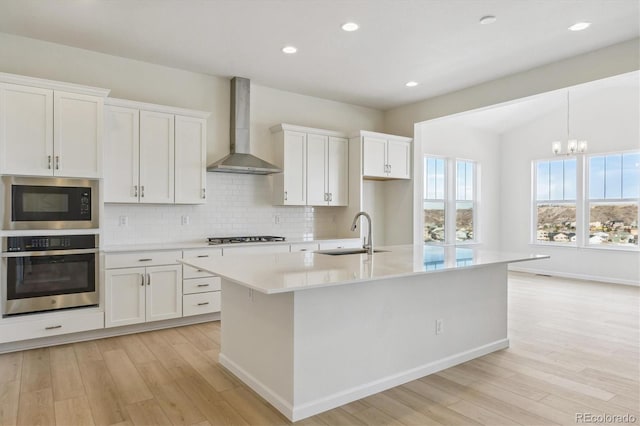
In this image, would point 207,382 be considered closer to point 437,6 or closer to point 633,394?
point 633,394

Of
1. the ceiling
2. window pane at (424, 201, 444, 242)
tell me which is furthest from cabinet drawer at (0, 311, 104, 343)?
window pane at (424, 201, 444, 242)

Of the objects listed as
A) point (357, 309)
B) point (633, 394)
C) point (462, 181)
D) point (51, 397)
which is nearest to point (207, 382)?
point (51, 397)

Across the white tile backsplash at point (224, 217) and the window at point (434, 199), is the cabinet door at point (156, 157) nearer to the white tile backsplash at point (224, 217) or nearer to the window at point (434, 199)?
the white tile backsplash at point (224, 217)

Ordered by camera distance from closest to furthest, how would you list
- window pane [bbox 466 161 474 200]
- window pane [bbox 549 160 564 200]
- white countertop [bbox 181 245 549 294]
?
white countertop [bbox 181 245 549 294]
window pane [bbox 549 160 564 200]
window pane [bbox 466 161 474 200]

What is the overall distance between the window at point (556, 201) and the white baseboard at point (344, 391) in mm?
5453

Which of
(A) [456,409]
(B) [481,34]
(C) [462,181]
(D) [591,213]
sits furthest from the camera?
(C) [462,181]

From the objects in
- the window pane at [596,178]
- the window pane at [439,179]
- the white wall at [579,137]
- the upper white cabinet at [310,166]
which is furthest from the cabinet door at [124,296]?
the window pane at [596,178]

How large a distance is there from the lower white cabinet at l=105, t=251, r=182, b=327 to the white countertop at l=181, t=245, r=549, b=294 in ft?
4.81

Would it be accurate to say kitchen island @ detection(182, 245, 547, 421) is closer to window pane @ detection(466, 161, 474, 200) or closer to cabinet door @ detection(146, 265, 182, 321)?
cabinet door @ detection(146, 265, 182, 321)

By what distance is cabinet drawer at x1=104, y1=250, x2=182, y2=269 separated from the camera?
3.83 m

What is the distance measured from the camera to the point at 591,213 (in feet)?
24.1

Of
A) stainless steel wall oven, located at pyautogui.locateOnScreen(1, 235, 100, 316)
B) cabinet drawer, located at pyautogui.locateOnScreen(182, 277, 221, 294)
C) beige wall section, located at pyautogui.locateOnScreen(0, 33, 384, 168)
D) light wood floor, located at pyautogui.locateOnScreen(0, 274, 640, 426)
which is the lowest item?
light wood floor, located at pyautogui.locateOnScreen(0, 274, 640, 426)

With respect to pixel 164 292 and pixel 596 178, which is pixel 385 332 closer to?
pixel 164 292

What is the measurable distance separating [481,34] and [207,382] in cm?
380
